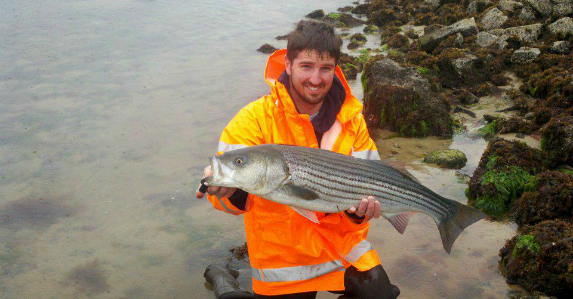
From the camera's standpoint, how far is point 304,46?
4191 millimetres

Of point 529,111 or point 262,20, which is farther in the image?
point 262,20

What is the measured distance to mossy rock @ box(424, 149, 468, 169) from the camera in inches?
299

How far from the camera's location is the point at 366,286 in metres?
4.15

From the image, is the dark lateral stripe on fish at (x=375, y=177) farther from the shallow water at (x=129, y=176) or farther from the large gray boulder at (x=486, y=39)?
the large gray boulder at (x=486, y=39)

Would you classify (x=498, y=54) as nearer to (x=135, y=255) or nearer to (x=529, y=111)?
(x=529, y=111)

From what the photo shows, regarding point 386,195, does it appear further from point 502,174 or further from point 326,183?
point 502,174

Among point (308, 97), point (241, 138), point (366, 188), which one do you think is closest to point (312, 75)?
point (308, 97)

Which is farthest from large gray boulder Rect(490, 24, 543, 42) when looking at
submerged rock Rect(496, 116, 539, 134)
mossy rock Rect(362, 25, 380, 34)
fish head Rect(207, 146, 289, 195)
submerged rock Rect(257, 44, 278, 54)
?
fish head Rect(207, 146, 289, 195)

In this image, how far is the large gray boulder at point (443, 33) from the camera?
13234mm

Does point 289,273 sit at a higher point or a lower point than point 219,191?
lower

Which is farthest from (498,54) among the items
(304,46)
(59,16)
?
(59,16)

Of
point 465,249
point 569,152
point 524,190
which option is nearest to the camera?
point 465,249

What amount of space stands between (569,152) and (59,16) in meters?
18.0

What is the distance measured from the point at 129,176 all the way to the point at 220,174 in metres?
4.78
